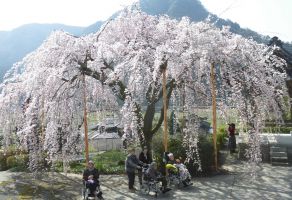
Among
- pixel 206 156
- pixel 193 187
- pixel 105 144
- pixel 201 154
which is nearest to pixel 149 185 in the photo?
pixel 193 187

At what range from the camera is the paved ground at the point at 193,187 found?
38.5 ft

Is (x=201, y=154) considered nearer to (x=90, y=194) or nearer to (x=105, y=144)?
(x=90, y=194)

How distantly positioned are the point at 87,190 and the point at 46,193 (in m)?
2.35

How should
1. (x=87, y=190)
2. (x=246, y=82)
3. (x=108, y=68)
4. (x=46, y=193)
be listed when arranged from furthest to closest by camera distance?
(x=108, y=68)
(x=46, y=193)
(x=246, y=82)
(x=87, y=190)

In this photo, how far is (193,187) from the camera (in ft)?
41.6

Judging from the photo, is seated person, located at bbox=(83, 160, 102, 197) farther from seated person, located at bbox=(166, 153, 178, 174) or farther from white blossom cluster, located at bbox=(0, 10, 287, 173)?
seated person, located at bbox=(166, 153, 178, 174)

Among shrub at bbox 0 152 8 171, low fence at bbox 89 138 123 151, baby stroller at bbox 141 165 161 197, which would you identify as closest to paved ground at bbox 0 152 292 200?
baby stroller at bbox 141 165 161 197

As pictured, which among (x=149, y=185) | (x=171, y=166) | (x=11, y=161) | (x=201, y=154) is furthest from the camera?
(x=11, y=161)

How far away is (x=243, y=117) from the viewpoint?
1227 centimetres

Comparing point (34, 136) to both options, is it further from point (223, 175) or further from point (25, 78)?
point (223, 175)

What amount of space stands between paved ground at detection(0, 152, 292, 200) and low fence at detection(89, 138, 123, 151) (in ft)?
23.8

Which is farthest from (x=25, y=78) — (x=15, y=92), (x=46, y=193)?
(x=46, y=193)

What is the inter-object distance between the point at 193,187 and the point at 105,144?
35.8 feet

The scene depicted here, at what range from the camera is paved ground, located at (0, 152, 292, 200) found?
11.7m
